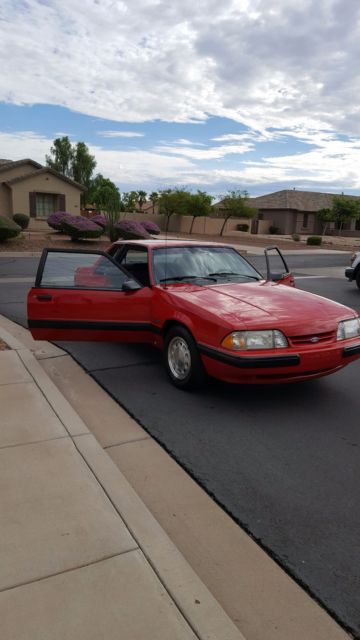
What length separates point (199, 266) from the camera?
549cm

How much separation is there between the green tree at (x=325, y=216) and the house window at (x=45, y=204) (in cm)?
2742

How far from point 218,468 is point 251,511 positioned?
507 mm

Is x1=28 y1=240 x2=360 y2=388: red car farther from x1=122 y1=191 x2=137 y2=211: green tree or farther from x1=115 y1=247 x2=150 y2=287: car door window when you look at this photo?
x1=122 y1=191 x2=137 y2=211: green tree

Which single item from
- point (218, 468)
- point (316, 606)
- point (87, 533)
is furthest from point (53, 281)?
point (316, 606)

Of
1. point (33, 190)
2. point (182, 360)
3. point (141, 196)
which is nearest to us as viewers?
point (182, 360)

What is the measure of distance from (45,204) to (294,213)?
1190 inches

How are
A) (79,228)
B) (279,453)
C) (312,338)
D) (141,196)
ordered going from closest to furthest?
1. (279,453)
2. (312,338)
3. (79,228)
4. (141,196)

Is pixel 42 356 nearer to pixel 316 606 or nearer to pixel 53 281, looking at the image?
pixel 53 281

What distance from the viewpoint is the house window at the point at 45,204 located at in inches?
1257

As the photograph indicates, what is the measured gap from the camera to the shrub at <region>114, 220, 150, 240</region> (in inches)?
935

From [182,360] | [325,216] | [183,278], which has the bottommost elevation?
[182,360]

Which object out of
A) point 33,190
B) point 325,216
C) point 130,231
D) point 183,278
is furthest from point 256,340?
point 325,216

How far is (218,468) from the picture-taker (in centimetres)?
333

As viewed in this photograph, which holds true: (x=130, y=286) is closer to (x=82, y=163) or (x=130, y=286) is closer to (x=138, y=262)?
(x=138, y=262)
